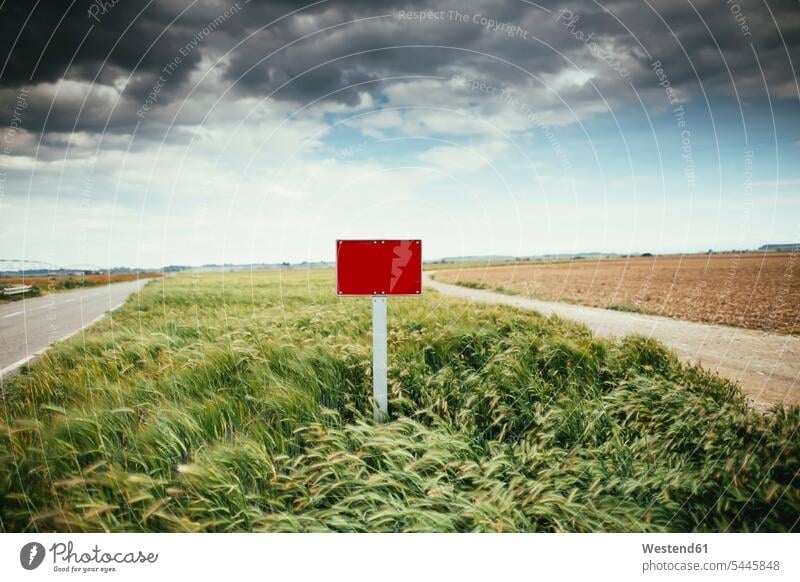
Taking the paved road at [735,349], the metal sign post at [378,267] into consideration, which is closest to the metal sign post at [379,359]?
the metal sign post at [378,267]

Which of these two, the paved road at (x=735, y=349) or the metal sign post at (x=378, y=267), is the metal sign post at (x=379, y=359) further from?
the paved road at (x=735, y=349)

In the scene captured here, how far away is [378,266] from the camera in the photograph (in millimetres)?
3404

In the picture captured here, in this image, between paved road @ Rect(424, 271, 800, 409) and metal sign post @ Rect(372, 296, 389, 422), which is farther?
paved road @ Rect(424, 271, 800, 409)

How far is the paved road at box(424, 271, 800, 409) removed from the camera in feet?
16.1

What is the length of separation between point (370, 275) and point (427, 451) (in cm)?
136

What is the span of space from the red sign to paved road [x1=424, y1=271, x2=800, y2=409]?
3.43 m

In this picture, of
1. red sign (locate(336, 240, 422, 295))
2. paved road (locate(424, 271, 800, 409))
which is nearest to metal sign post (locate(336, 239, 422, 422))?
red sign (locate(336, 240, 422, 295))

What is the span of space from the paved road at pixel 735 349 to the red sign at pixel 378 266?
3427 mm

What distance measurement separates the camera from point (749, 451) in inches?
120

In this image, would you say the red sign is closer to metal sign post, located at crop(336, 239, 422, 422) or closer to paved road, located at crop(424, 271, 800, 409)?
metal sign post, located at crop(336, 239, 422, 422)

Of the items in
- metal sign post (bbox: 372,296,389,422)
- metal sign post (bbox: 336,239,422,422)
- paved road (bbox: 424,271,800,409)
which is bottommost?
paved road (bbox: 424,271,800,409)

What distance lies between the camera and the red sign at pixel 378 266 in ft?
11.1

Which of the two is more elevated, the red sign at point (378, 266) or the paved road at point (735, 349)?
the red sign at point (378, 266)
